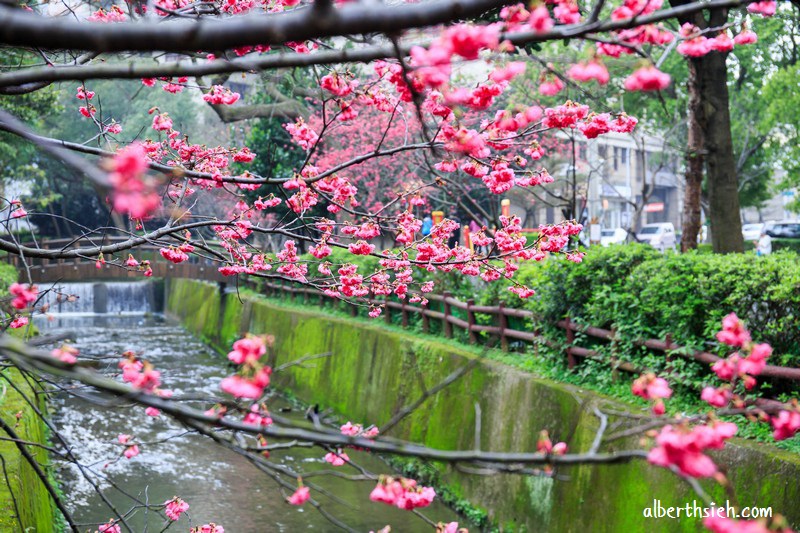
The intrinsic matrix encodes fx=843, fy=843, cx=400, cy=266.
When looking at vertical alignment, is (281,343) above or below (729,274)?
below

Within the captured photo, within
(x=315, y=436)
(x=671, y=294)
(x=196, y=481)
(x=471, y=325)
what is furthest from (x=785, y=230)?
(x=315, y=436)

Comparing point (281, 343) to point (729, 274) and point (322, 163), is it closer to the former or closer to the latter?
point (322, 163)

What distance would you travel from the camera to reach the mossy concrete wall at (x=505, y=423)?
19.3 feet

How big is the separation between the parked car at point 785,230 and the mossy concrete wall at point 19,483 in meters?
30.5

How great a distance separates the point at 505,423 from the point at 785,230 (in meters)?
27.6

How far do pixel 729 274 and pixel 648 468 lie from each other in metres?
1.70

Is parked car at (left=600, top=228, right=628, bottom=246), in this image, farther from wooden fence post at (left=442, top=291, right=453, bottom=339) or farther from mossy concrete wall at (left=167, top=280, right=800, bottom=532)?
wooden fence post at (left=442, top=291, right=453, bottom=339)

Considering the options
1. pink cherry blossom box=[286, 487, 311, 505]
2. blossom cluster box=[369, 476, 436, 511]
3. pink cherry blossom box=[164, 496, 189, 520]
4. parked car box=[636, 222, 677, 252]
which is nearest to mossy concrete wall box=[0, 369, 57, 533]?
pink cherry blossom box=[164, 496, 189, 520]

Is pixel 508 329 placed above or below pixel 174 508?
above

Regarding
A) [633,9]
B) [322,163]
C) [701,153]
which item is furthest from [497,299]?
[322,163]

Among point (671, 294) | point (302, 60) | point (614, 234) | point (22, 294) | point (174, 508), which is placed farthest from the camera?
point (614, 234)

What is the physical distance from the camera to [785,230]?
3312cm

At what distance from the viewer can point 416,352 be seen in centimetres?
1213

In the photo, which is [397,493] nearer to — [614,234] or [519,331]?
[519,331]
